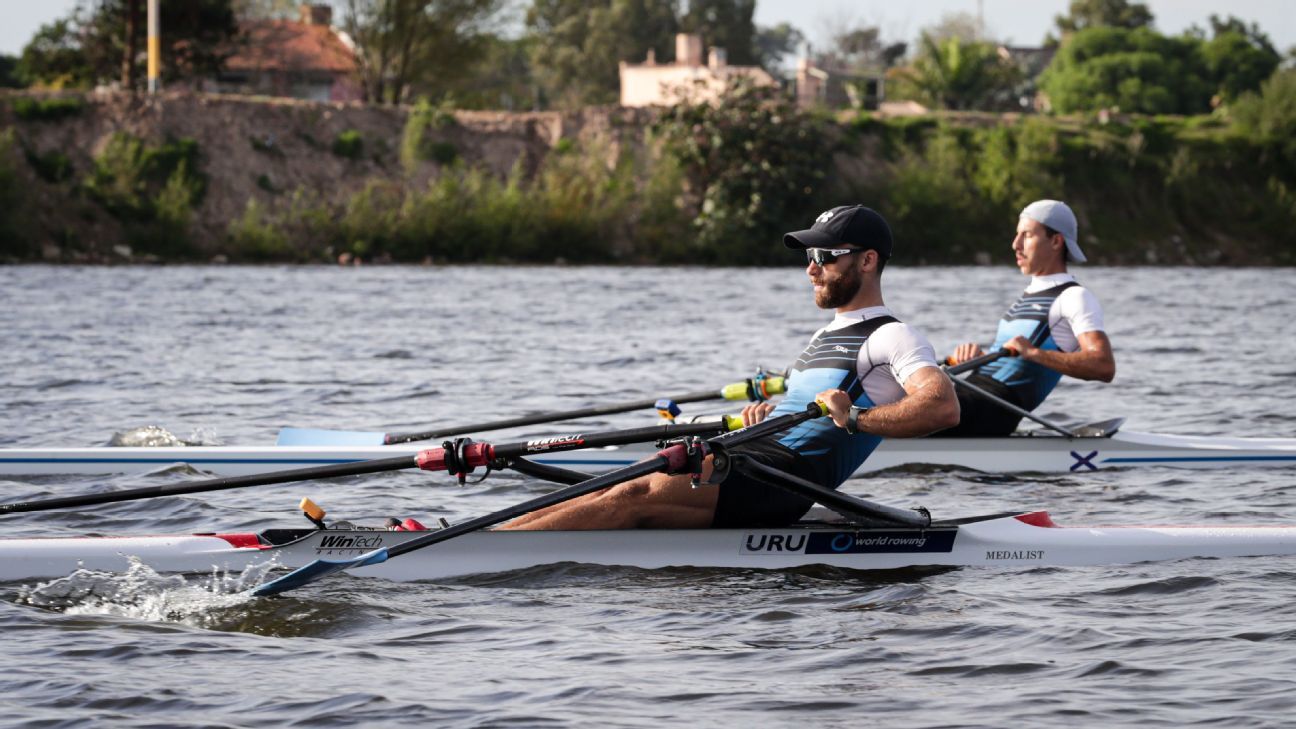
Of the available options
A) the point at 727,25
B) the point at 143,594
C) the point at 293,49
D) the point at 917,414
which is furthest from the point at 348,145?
the point at 917,414

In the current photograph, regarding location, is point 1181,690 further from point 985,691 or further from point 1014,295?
point 1014,295

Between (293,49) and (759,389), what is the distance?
5317cm

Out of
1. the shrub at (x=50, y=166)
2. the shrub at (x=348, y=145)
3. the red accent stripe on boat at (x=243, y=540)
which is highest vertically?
the shrub at (x=348, y=145)

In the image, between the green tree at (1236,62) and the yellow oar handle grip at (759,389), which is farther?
the green tree at (1236,62)

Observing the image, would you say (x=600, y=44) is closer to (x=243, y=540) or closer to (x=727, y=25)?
(x=727, y=25)

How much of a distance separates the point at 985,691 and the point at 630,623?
1.55m

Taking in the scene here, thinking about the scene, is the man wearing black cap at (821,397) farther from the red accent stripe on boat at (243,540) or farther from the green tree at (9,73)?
the green tree at (9,73)

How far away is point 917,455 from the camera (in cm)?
1059

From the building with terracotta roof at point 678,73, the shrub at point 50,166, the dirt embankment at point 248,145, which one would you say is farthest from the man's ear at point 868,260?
the building with terracotta roof at point 678,73

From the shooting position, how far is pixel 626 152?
149ft

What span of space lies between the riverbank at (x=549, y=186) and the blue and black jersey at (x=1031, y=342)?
1264 inches

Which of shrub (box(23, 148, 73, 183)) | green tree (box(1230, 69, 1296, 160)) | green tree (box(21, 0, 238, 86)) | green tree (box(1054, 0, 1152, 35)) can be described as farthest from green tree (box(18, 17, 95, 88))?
green tree (box(1054, 0, 1152, 35))

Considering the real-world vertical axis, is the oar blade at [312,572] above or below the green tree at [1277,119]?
below

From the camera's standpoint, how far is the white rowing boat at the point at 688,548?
700cm
